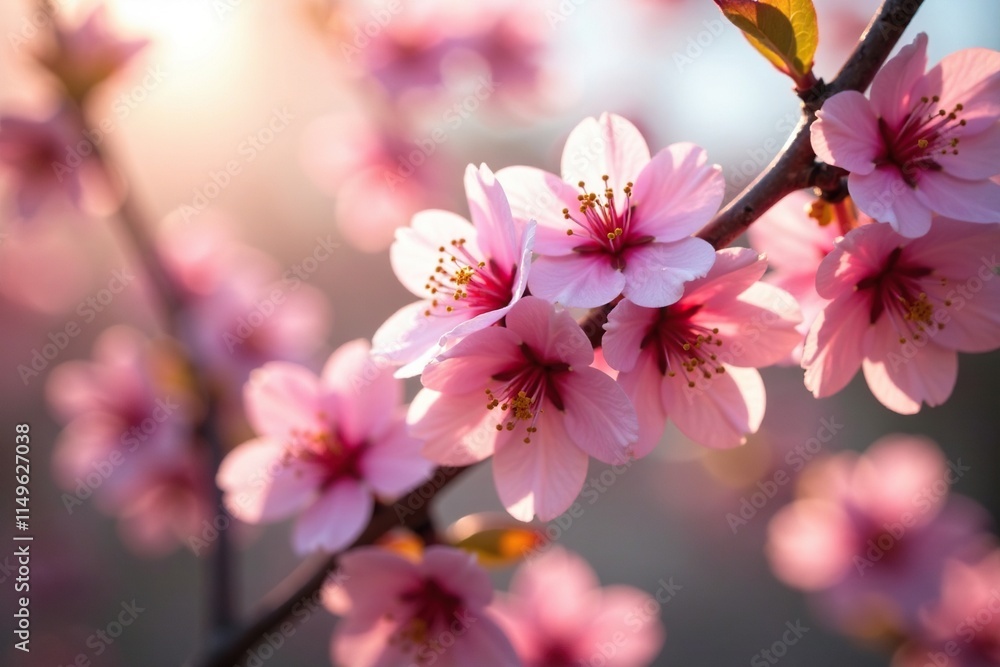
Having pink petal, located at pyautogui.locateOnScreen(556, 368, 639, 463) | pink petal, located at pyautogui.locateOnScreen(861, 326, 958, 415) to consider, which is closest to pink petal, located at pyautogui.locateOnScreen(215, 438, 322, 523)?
pink petal, located at pyautogui.locateOnScreen(556, 368, 639, 463)

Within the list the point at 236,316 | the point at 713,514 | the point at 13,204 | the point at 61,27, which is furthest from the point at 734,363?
the point at 713,514

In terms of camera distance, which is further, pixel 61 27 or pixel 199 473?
pixel 199 473

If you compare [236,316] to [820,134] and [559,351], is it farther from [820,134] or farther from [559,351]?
[820,134]

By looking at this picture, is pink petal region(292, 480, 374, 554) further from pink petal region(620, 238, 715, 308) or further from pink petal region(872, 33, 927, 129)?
pink petal region(872, 33, 927, 129)

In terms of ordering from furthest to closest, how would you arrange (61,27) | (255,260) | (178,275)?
(255,260), (178,275), (61,27)

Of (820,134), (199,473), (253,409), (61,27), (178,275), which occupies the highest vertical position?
(820,134)

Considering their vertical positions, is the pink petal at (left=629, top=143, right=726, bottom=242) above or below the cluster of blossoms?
above

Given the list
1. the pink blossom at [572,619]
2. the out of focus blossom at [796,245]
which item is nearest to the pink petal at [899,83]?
the out of focus blossom at [796,245]
